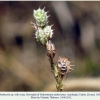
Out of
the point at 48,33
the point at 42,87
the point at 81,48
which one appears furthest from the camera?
the point at 81,48

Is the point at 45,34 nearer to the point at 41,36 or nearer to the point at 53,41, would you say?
the point at 41,36

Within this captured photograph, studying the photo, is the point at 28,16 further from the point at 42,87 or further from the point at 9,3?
the point at 42,87

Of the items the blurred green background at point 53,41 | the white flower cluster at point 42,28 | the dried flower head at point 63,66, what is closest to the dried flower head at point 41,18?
the white flower cluster at point 42,28

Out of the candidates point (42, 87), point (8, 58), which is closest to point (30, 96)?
point (42, 87)

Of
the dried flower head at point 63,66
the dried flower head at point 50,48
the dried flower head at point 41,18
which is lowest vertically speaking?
the dried flower head at point 63,66

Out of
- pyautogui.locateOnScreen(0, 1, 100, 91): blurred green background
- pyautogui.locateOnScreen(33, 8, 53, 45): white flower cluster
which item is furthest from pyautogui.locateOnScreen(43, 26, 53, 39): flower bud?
pyautogui.locateOnScreen(0, 1, 100, 91): blurred green background

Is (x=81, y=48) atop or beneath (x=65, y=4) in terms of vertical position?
beneath

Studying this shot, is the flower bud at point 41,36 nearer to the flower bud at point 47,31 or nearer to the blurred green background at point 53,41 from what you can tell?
→ the flower bud at point 47,31

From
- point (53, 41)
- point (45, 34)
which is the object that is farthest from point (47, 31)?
point (53, 41)
